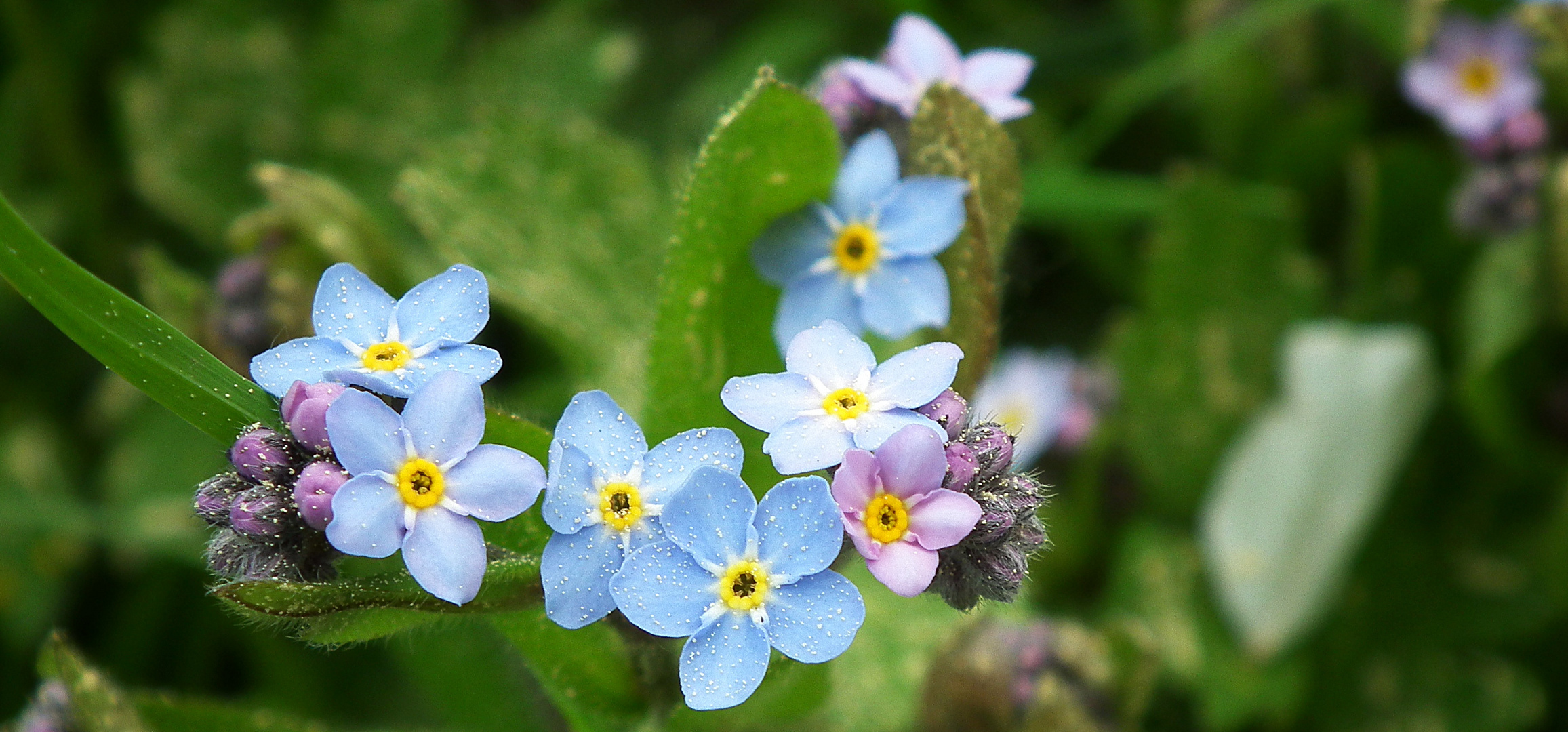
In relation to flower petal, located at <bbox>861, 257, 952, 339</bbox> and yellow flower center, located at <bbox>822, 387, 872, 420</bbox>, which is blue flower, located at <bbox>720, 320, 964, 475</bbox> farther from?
flower petal, located at <bbox>861, 257, 952, 339</bbox>

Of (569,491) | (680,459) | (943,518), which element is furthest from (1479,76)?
(569,491)

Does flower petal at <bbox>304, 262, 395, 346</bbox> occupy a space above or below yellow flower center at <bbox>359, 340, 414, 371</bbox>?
above

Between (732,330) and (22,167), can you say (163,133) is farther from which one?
(732,330)

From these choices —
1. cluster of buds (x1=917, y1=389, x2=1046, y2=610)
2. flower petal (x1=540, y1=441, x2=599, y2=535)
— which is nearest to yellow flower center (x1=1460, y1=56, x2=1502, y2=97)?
cluster of buds (x1=917, y1=389, x2=1046, y2=610)

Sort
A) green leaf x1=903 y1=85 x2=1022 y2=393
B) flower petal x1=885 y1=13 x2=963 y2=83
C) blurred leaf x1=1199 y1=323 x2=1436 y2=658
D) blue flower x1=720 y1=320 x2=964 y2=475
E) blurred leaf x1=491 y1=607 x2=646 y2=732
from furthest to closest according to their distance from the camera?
blurred leaf x1=1199 y1=323 x2=1436 y2=658
flower petal x1=885 y1=13 x2=963 y2=83
green leaf x1=903 y1=85 x2=1022 y2=393
blurred leaf x1=491 y1=607 x2=646 y2=732
blue flower x1=720 y1=320 x2=964 y2=475

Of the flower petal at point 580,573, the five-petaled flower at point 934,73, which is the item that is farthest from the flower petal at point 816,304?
the flower petal at point 580,573

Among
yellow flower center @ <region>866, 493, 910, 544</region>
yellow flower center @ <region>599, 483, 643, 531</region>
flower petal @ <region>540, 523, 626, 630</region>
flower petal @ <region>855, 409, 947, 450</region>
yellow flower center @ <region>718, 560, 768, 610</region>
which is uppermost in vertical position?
yellow flower center @ <region>599, 483, 643, 531</region>

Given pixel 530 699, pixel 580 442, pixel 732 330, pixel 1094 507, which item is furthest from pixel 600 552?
pixel 1094 507
